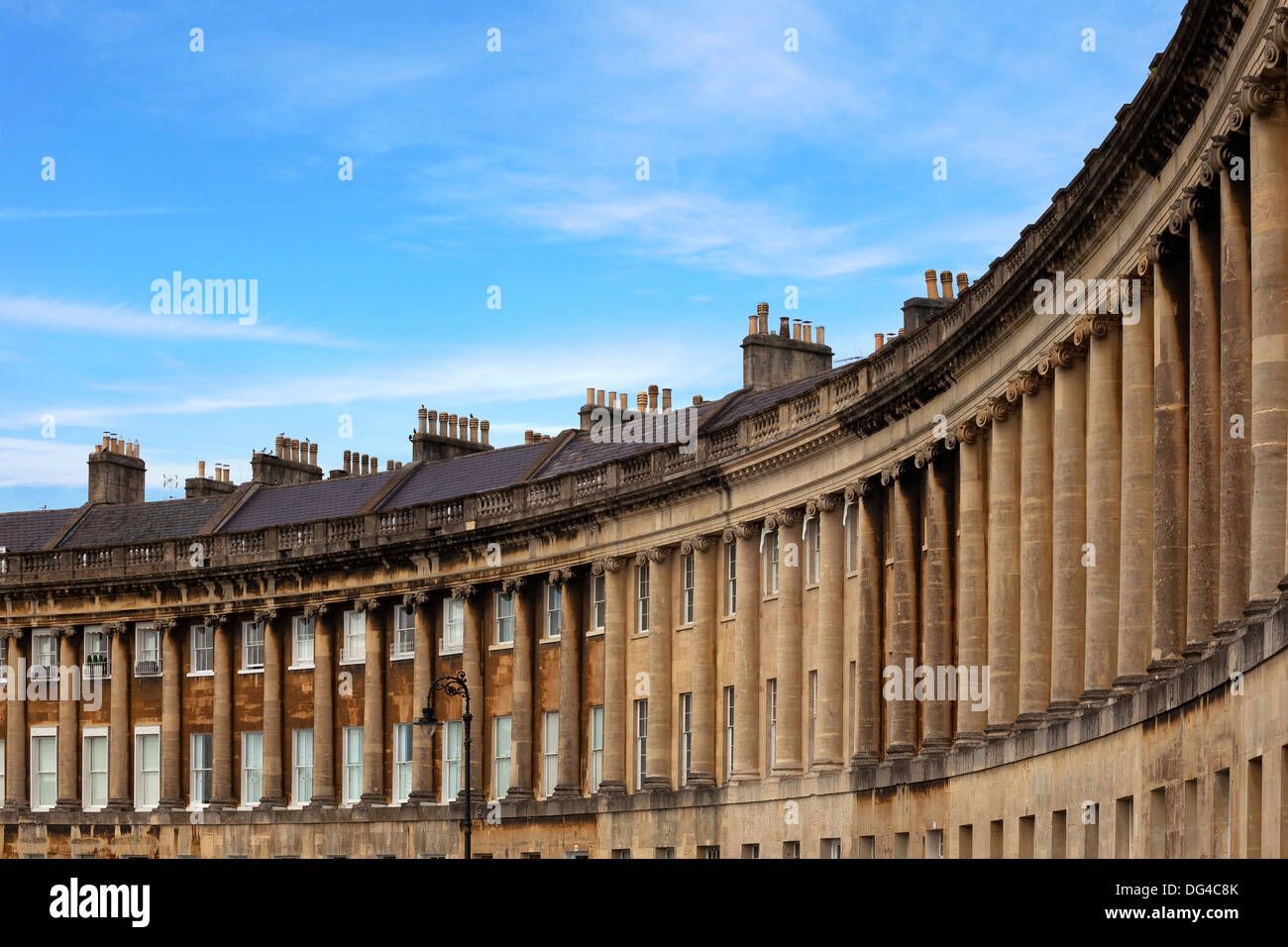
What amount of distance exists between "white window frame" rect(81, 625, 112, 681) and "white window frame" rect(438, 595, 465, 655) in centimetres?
1374

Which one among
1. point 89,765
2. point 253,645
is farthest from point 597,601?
point 89,765

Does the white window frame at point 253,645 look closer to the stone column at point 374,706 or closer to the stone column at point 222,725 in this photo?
the stone column at point 222,725

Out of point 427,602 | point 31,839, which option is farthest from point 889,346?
point 31,839

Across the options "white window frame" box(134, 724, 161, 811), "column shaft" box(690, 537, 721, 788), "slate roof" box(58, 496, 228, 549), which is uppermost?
"slate roof" box(58, 496, 228, 549)

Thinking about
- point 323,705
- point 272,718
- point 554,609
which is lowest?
point 272,718

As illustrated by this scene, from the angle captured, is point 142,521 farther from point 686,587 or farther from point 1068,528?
point 1068,528

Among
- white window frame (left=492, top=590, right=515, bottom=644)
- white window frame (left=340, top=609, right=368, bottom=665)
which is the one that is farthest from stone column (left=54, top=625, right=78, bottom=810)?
white window frame (left=492, top=590, right=515, bottom=644)

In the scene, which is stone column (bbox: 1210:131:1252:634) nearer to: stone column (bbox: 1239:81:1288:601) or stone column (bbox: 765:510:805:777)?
stone column (bbox: 1239:81:1288:601)

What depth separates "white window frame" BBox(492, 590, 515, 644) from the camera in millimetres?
70812

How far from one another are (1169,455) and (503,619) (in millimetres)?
37592

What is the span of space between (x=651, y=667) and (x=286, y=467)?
29224 mm

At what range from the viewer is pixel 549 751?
69062 mm

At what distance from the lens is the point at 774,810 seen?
2261 inches
